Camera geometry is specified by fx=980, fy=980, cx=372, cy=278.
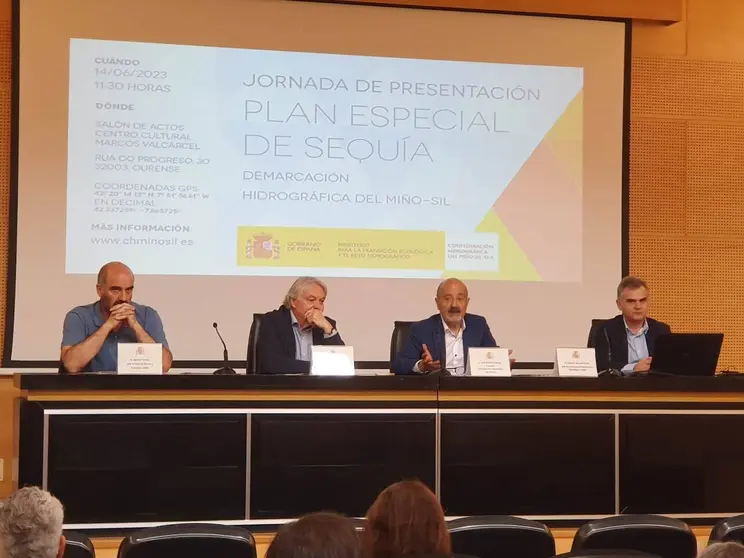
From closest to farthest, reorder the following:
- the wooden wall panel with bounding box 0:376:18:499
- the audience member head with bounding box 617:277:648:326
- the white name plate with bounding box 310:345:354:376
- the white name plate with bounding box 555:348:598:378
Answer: the white name plate with bounding box 310:345:354:376, the white name plate with bounding box 555:348:598:378, the audience member head with bounding box 617:277:648:326, the wooden wall panel with bounding box 0:376:18:499

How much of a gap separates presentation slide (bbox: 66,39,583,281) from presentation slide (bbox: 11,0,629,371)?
0.01 meters

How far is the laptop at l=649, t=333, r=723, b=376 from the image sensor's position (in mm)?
4539

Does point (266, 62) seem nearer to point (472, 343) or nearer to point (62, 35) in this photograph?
point (62, 35)

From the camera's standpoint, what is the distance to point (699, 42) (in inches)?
277

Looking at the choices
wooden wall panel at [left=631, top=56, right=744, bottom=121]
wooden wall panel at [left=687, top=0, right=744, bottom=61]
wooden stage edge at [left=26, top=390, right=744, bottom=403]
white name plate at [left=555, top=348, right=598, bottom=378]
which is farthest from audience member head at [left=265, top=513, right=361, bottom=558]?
wooden wall panel at [left=687, top=0, right=744, bottom=61]

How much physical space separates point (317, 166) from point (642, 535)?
421 cm

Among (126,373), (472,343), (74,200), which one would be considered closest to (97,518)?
(126,373)

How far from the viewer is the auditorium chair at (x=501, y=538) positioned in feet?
7.84

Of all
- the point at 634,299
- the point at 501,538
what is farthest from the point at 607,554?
the point at 634,299

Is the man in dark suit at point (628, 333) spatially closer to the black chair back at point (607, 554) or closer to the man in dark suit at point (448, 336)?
the man in dark suit at point (448, 336)

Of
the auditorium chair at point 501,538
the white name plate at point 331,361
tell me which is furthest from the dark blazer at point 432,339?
the auditorium chair at point 501,538

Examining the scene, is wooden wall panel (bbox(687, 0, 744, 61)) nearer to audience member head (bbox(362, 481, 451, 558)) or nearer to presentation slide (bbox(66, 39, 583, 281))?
presentation slide (bbox(66, 39, 583, 281))

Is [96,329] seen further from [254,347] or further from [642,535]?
[642,535]

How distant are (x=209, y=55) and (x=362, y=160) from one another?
3.81ft
